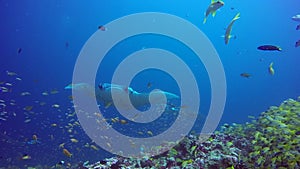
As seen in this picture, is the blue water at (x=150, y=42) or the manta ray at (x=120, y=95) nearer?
the manta ray at (x=120, y=95)

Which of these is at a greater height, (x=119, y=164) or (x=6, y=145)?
(x=119, y=164)

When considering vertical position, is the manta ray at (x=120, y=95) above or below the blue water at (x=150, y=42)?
below

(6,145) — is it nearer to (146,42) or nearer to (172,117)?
(172,117)

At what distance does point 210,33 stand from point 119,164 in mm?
71359

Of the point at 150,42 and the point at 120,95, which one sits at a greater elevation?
the point at 150,42

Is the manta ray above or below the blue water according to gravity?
below

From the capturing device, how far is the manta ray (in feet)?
29.8

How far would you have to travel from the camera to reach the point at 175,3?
6378 cm

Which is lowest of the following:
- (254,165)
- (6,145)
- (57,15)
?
(6,145)

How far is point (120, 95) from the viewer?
368 inches

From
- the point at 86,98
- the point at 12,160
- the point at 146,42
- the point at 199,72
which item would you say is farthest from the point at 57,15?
the point at 86,98

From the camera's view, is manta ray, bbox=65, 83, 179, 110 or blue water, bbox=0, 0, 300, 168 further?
blue water, bbox=0, 0, 300, 168

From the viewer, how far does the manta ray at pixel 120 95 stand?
29.8ft

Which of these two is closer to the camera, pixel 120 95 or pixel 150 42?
pixel 120 95
